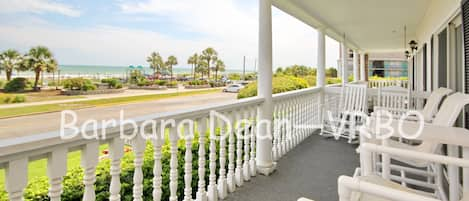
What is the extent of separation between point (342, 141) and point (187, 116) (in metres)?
3.50

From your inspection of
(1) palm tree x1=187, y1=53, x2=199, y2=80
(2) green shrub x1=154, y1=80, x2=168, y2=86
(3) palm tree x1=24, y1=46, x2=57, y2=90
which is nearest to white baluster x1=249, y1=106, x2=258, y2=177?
(1) palm tree x1=187, y1=53, x2=199, y2=80

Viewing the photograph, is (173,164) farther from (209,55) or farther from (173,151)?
(209,55)

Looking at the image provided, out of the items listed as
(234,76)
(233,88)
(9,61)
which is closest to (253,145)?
(233,88)

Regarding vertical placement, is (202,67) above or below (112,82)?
above

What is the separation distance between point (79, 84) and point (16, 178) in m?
0.45

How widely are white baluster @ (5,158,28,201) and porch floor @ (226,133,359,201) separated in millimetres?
1694

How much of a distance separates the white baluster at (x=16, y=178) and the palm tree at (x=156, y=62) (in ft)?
2.47

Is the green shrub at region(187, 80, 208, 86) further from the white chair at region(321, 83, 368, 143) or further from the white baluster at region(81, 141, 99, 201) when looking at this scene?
the white chair at region(321, 83, 368, 143)

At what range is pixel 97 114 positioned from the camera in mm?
1354

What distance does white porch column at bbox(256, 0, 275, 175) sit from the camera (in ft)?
10.2

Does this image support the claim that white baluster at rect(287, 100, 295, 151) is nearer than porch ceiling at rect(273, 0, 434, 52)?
Yes

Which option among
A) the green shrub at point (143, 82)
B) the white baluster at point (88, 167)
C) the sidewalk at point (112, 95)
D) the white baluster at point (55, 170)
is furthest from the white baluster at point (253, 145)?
the white baluster at point (55, 170)

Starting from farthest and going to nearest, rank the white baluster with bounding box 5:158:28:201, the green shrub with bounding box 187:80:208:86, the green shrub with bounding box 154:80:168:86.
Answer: the green shrub with bounding box 187:80:208:86, the green shrub with bounding box 154:80:168:86, the white baluster with bounding box 5:158:28:201

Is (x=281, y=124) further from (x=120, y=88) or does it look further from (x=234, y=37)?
(x=120, y=88)
